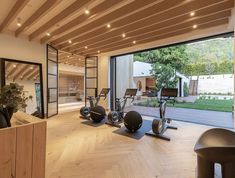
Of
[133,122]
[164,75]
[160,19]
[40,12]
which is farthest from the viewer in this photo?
[164,75]

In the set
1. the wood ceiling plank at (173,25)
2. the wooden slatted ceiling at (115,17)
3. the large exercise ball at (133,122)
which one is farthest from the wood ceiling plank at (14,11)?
the large exercise ball at (133,122)

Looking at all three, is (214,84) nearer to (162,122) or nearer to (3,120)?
(162,122)

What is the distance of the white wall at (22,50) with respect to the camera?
5.06m

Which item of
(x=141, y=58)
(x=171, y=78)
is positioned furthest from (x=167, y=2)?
(x=141, y=58)

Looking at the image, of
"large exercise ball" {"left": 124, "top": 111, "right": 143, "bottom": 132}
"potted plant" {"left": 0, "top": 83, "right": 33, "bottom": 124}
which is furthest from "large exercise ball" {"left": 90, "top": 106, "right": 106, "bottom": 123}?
"potted plant" {"left": 0, "top": 83, "right": 33, "bottom": 124}

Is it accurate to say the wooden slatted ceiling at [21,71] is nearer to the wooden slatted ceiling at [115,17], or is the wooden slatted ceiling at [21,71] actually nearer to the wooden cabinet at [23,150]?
the wooden slatted ceiling at [115,17]

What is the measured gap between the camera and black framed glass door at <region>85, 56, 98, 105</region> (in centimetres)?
816

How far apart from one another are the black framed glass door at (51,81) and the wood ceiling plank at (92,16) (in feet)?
5.29

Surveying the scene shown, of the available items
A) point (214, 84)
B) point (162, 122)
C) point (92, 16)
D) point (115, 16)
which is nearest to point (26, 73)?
point (92, 16)

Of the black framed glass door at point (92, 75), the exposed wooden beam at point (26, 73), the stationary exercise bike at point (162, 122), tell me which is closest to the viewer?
the stationary exercise bike at point (162, 122)

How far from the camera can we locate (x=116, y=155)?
2.94m

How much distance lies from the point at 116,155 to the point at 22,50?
16.6ft

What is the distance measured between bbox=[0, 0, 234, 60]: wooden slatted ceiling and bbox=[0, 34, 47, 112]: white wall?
32cm

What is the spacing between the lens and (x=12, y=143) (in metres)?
1.43
